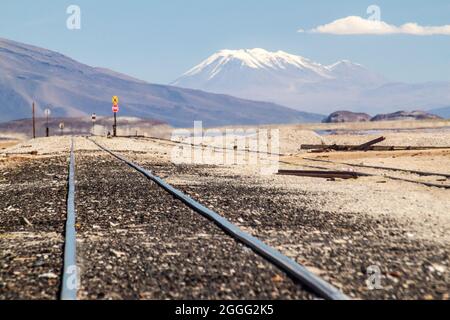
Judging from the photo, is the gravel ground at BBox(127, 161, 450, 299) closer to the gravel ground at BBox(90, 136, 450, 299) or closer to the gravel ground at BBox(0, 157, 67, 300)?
the gravel ground at BBox(90, 136, 450, 299)

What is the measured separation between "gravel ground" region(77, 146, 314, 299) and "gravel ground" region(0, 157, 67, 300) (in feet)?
1.00

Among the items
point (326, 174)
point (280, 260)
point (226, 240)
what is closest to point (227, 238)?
point (226, 240)

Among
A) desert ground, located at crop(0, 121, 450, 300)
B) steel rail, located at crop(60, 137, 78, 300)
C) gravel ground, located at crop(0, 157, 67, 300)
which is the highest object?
steel rail, located at crop(60, 137, 78, 300)

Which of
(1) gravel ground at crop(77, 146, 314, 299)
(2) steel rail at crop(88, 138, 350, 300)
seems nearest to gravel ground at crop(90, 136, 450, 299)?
(2) steel rail at crop(88, 138, 350, 300)

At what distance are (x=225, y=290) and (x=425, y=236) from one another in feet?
11.9

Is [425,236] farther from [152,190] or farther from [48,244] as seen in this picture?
[152,190]

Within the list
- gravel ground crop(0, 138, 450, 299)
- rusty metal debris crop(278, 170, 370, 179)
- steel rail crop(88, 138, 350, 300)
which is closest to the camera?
steel rail crop(88, 138, 350, 300)

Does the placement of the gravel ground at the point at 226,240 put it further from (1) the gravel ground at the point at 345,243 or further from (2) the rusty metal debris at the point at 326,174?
(2) the rusty metal debris at the point at 326,174

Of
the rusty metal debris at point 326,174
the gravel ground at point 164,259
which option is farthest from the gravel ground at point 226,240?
the rusty metal debris at point 326,174

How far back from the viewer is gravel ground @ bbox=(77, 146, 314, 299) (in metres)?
6.52

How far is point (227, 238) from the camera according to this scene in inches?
359

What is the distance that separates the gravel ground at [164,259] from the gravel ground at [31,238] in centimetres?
31

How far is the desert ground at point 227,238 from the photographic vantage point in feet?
22.0
